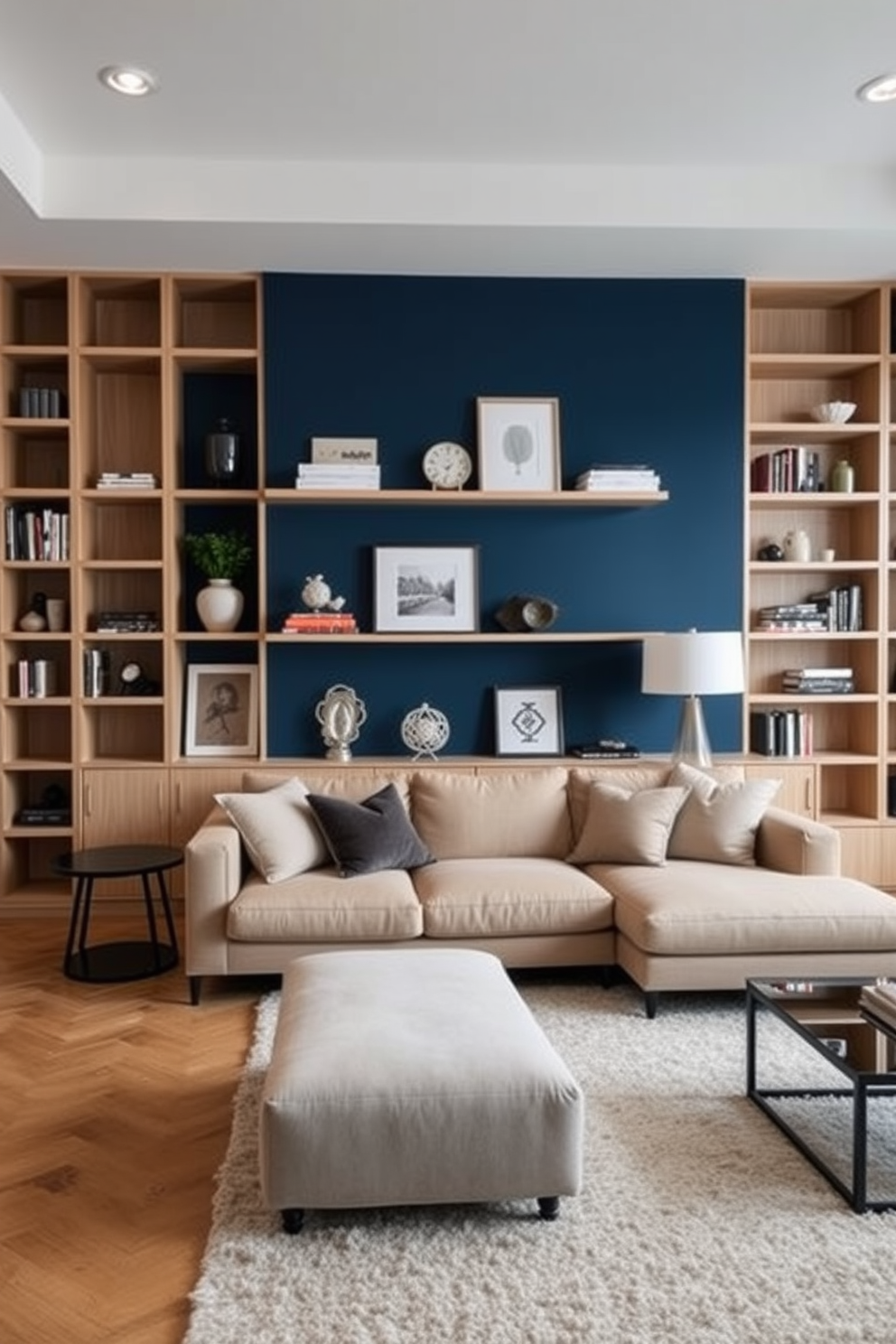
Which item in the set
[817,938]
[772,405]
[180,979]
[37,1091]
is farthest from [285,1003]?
[772,405]

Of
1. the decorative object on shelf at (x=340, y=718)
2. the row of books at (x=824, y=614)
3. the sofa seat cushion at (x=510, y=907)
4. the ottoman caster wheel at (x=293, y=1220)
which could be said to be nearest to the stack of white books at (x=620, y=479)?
the row of books at (x=824, y=614)

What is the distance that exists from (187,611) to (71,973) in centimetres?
186

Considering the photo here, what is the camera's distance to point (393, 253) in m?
4.62

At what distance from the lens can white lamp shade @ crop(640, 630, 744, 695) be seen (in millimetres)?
4527

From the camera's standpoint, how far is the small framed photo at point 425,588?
499 centimetres

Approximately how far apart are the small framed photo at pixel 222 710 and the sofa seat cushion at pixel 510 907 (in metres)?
1.57

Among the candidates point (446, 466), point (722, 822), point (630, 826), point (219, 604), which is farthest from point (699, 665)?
point (219, 604)

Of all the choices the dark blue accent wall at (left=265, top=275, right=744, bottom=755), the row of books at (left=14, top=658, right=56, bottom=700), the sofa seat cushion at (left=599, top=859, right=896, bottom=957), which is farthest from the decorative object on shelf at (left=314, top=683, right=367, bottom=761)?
the sofa seat cushion at (left=599, top=859, right=896, bottom=957)

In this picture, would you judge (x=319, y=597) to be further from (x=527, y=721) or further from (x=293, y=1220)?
(x=293, y=1220)

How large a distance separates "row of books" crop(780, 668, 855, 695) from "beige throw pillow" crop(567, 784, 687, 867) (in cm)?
132

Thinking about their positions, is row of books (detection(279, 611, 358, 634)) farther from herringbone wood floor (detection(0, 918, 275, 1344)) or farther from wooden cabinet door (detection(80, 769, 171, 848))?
herringbone wood floor (detection(0, 918, 275, 1344))

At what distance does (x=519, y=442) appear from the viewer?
4988mm

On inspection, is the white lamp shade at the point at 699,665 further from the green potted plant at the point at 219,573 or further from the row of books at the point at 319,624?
the green potted plant at the point at 219,573

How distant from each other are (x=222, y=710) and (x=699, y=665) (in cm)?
228
